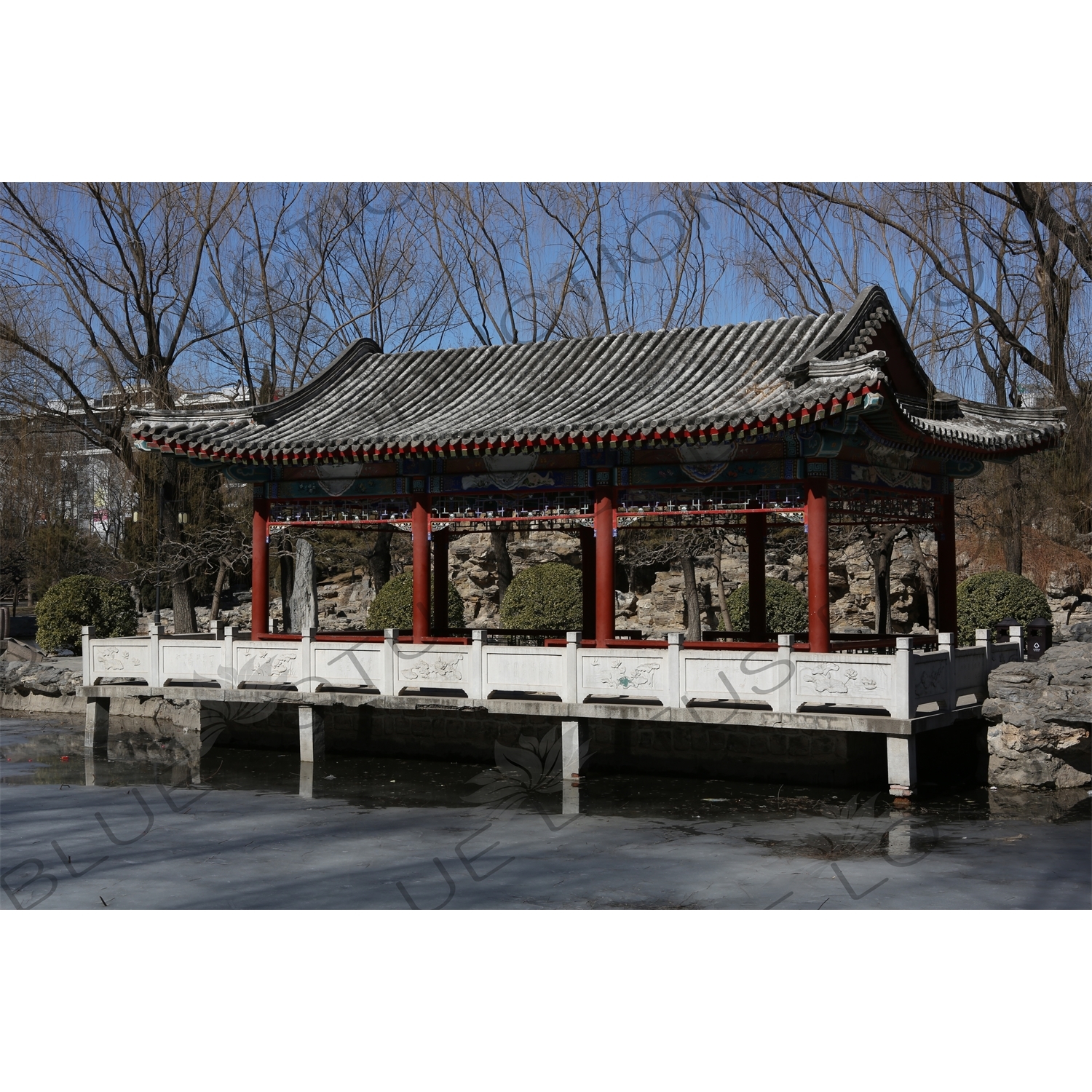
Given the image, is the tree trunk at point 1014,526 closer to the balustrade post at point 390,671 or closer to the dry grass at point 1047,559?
the dry grass at point 1047,559

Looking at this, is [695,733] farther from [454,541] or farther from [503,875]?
[454,541]

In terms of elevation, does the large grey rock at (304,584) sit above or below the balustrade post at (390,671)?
above

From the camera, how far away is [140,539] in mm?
25750

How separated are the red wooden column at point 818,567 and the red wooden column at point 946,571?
2.50 m

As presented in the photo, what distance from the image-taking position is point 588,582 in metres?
15.7

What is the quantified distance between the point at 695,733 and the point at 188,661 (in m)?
5.87

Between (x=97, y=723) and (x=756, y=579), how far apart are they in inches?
330

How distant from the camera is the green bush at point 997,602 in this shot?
699 inches

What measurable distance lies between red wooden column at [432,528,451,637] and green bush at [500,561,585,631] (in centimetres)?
469

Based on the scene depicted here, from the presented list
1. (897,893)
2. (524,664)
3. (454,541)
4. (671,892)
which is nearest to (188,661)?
(524,664)

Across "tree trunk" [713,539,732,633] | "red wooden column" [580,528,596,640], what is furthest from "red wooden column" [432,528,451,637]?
"tree trunk" [713,539,732,633]

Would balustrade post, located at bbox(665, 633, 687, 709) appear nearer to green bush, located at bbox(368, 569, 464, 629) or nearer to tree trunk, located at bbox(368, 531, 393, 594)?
green bush, located at bbox(368, 569, 464, 629)

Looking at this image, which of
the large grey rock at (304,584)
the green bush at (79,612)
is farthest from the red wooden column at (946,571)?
the green bush at (79,612)

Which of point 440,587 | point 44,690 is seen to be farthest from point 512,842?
point 44,690
